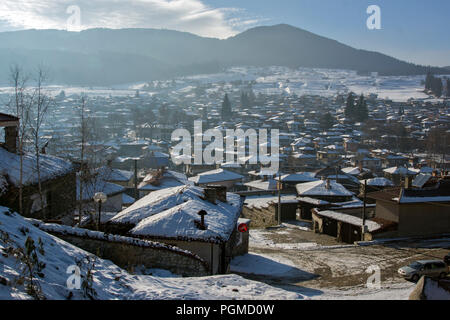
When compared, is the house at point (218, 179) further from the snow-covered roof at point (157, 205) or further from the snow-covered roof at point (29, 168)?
the snow-covered roof at point (29, 168)

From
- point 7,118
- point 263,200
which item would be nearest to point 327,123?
point 263,200

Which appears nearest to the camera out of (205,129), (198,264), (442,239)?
(198,264)

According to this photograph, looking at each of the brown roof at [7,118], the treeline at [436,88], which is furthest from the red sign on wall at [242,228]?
the treeline at [436,88]
